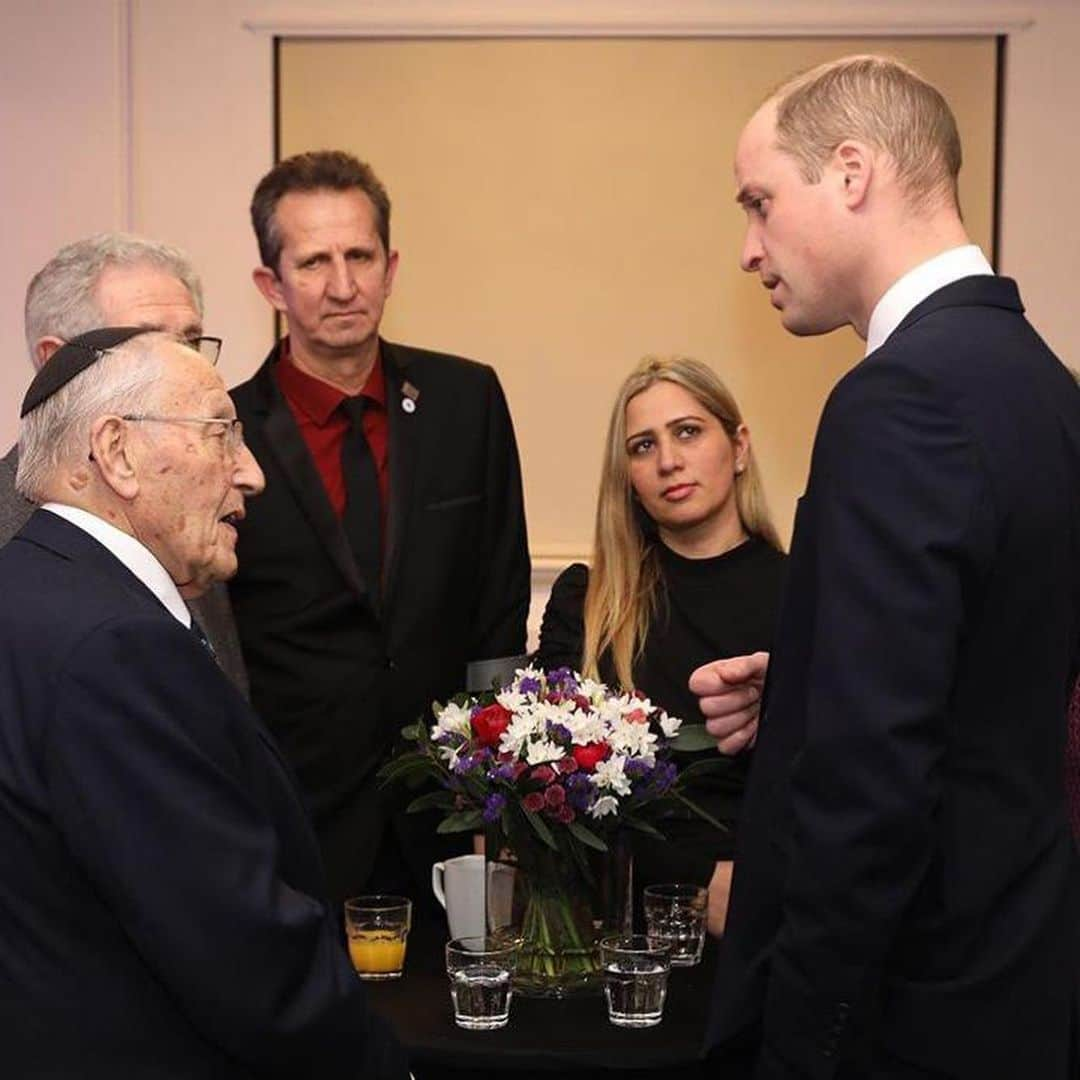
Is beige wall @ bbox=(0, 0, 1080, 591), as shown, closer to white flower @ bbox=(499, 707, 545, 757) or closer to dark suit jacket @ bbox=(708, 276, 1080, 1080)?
white flower @ bbox=(499, 707, 545, 757)

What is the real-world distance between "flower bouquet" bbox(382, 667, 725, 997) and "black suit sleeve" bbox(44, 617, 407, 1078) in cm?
64

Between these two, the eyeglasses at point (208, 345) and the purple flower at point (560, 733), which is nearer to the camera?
the purple flower at point (560, 733)

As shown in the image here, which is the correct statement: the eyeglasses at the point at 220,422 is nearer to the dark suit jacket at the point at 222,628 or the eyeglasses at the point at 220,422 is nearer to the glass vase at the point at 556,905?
the glass vase at the point at 556,905

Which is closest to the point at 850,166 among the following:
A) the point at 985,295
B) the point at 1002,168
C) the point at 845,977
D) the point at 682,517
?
the point at 985,295

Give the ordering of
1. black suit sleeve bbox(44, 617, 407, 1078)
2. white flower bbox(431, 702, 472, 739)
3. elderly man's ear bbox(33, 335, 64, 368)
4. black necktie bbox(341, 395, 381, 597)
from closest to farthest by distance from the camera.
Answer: black suit sleeve bbox(44, 617, 407, 1078) < white flower bbox(431, 702, 472, 739) < elderly man's ear bbox(33, 335, 64, 368) < black necktie bbox(341, 395, 381, 597)

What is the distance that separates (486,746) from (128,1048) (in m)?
0.81

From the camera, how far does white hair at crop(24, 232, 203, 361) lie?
2791 millimetres

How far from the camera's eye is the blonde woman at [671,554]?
11.0 feet

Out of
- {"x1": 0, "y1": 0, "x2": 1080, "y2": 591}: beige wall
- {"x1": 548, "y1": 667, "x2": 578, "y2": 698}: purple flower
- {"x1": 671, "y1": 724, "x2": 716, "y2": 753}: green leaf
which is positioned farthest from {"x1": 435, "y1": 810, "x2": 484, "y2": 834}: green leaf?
{"x1": 0, "y1": 0, "x2": 1080, "y2": 591}: beige wall

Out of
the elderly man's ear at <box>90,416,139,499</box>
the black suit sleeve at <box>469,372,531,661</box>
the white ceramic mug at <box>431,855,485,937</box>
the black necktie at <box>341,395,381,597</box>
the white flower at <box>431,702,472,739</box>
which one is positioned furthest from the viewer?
the black suit sleeve at <box>469,372,531,661</box>

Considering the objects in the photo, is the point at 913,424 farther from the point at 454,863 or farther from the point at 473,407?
the point at 473,407

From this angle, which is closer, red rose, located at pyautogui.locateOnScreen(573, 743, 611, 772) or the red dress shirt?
red rose, located at pyautogui.locateOnScreen(573, 743, 611, 772)

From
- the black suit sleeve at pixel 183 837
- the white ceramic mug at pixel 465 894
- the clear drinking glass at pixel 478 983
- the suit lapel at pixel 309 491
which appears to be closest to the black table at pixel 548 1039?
the clear drinking glass at pixel 478 983

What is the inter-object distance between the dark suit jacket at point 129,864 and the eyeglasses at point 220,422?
264 mm
